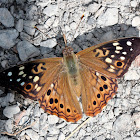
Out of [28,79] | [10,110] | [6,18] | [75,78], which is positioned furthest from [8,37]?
[75,78]

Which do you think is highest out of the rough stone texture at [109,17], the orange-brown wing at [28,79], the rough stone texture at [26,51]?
the rough stone texture at [109,17]

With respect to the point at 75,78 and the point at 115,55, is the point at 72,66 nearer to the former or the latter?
the point at 75,78

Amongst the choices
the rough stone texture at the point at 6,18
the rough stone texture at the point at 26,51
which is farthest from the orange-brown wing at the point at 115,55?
the rough stone texture at the point at 6,18

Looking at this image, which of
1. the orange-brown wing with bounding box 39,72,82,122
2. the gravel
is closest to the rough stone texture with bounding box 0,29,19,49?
the gravel

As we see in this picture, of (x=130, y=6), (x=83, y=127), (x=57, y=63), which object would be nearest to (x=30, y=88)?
(x=57, y=63)

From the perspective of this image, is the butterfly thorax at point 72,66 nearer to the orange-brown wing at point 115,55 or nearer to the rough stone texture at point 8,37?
the orange-brown wing at point 115,55

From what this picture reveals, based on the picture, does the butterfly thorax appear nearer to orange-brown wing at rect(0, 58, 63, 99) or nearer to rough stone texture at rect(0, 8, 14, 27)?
orange-brown wing at rect(0, 58, 63, 99)
